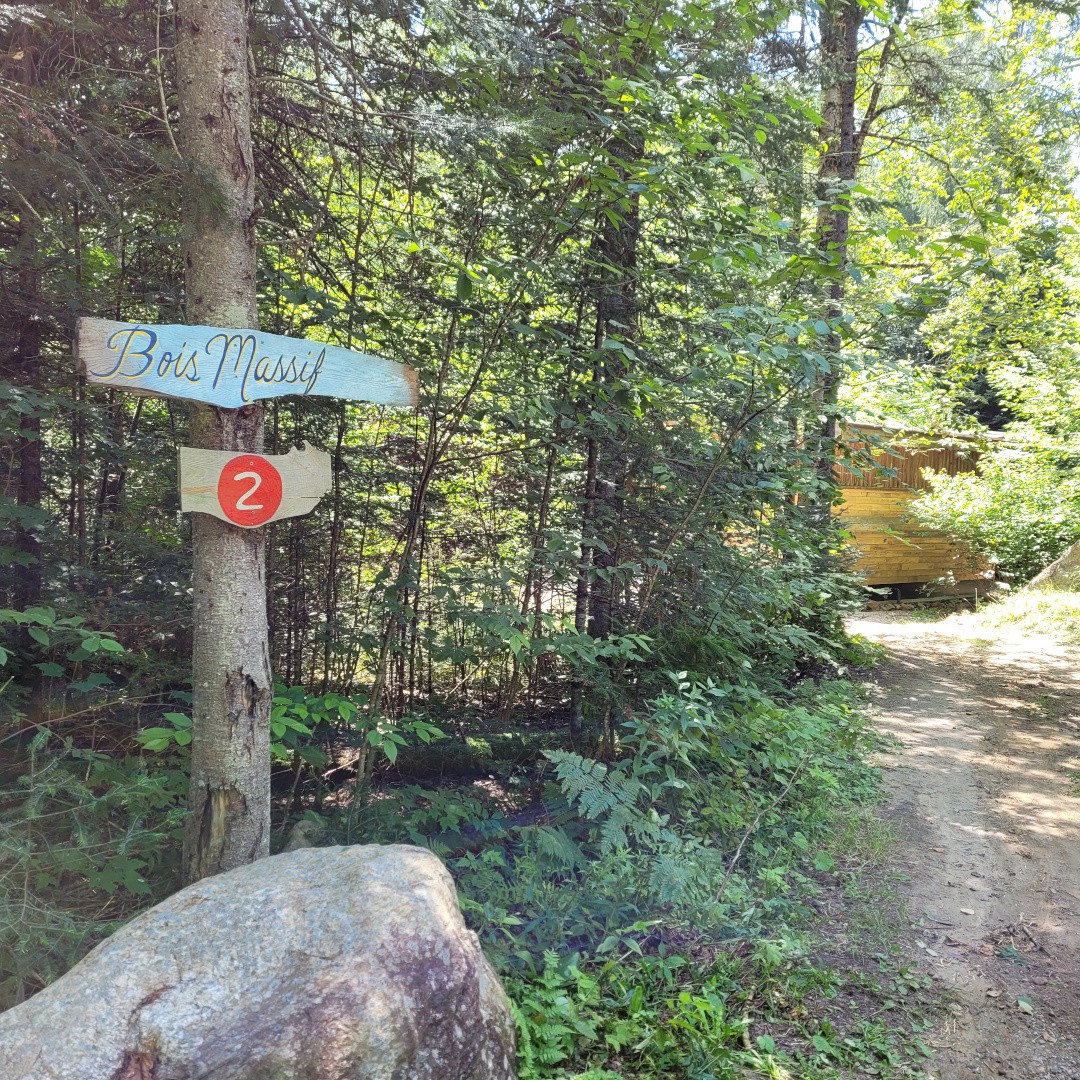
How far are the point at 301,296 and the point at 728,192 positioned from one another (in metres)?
2.85

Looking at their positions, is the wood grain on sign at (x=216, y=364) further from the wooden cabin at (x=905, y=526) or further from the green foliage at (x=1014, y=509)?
the green foliage at (x=1014, y=509)

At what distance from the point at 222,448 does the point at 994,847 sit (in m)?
4.90

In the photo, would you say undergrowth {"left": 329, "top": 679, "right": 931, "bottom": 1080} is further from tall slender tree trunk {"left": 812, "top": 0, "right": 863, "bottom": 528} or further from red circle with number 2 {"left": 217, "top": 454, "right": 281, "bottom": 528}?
tall slender tree trunk {"left": 812, "top": 0, "right": 863, "bottom": 528}

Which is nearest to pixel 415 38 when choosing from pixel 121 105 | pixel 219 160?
pixel 121 105

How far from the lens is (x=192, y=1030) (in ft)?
6.08

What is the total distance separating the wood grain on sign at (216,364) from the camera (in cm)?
237

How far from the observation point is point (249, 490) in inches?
104

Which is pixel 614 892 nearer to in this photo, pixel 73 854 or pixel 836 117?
pixel 73 854

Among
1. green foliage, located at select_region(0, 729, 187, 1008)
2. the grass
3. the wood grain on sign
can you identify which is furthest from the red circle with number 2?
the grass

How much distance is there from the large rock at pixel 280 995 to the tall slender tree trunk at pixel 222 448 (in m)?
0.47

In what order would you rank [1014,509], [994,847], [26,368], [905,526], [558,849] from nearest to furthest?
1. [558,849]
2. [26,368]
3. [994,847]
4. [1014,509]
5. [905,526]

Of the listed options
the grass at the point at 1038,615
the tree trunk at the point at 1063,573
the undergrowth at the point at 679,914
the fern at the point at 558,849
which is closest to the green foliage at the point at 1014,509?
the tree trunk at the point at 1063,573

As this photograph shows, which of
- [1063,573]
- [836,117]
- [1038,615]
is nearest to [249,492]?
[836,117]

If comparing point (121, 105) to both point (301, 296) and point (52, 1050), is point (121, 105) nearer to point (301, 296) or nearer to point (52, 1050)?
point (301, 296)
